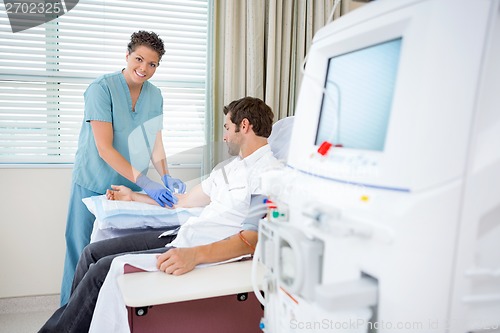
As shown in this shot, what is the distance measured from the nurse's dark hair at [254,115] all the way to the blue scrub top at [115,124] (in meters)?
0.73

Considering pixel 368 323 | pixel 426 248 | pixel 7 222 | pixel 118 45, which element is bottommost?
pixel 7 222

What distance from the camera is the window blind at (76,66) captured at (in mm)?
2412

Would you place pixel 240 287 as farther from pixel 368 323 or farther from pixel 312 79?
pixel 312 79

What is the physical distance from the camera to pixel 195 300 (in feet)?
3.83

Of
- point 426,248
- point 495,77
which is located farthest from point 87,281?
point 495,77

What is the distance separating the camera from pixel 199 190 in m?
1.99

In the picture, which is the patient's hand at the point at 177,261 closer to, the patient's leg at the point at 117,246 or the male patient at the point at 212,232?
the male patient at the point at 212,232

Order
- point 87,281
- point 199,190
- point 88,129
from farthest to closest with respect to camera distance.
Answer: point 88,129, point 199,190, point 87,281

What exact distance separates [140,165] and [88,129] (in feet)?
1.10

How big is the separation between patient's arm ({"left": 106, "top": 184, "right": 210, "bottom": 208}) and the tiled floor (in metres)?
0.91

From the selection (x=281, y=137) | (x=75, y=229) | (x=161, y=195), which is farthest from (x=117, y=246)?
(x=281, y=137)

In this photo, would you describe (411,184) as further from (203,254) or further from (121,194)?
(121,194)

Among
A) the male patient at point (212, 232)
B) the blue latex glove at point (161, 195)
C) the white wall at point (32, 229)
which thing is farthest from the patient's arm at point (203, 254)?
the white wall at point (32, 229)

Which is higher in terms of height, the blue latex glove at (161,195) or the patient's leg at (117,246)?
the blue latex glove at (161,195)
